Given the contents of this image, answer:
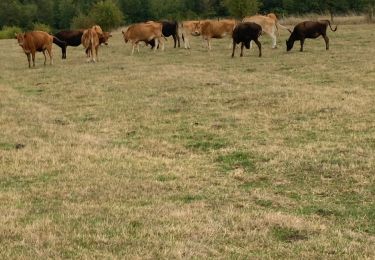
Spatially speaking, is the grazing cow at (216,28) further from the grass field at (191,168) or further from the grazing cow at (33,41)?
the grass field at (191,168)

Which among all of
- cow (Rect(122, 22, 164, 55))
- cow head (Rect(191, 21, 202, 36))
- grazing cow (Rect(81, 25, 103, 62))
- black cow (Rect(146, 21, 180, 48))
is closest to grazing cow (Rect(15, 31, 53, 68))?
grazing cow (Rect(81, 25, 103, 62))

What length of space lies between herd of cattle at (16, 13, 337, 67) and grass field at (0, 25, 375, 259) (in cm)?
548

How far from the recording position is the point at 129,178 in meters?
7.78

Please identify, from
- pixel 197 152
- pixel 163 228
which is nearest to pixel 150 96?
pixel 197 152

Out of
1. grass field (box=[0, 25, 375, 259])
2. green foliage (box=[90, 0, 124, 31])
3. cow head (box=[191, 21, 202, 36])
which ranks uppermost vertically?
green foliage (box=[90, 0, 124, 31])

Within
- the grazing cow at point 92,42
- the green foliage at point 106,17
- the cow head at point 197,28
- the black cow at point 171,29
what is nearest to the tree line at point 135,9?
the green foliage at point 106,17

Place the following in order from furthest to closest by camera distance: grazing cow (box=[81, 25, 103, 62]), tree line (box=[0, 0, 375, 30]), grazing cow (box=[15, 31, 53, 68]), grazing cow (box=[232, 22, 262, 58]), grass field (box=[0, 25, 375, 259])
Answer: tree line (box=[0, 0, 375, 30]) → grazing cow (box=[81, 25, 103, 62]) → grazing cow (box=[232, 22, 262, 58]) → grazing cow (box=[15, 31, 53, 68]) → grass field (box=[0, 25, 375, 259])

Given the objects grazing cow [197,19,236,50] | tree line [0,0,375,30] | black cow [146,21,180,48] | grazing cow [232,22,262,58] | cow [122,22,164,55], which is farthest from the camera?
tree line [0,0,375,30]

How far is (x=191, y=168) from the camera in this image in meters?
8.33

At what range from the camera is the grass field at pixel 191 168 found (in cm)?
565

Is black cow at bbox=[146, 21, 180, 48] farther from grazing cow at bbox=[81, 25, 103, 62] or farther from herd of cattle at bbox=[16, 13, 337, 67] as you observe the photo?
grazing cow at bbox=[81, 25, 103, 62]

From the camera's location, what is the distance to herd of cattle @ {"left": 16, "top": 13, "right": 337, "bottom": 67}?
22.5 metres

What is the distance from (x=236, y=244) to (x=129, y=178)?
2.57 metres

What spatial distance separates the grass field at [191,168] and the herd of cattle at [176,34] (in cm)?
548
